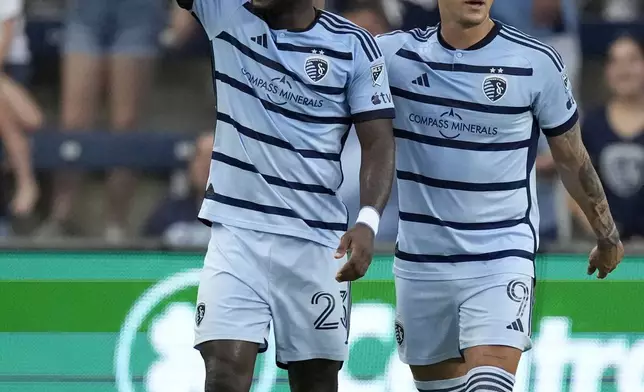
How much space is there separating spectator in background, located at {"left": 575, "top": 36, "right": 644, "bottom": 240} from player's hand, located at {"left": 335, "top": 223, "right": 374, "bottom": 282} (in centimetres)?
379

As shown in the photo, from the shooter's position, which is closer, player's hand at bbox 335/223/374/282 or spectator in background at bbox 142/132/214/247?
player's hand at bbox 335/223/374/282

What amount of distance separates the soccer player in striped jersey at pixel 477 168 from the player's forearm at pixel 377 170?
373mm

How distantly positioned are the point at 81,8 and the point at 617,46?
3.45 metres

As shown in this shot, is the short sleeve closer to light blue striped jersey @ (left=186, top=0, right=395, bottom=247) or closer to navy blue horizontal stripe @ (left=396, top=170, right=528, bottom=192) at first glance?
light blue striped jersey @ (left=186, top=0, right=395, bottom=247)

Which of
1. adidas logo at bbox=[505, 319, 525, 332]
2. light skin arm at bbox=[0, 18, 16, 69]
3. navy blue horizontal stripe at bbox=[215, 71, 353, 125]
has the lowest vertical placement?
adidas logo at bbox=[505, 319, 525, 332]

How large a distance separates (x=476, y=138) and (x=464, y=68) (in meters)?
0.28

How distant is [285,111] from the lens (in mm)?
4926

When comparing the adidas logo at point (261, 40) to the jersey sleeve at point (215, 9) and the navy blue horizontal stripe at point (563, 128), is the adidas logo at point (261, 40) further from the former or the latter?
the navy blue horizontal stripe at point (563, 128)

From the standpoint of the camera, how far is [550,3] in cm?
868

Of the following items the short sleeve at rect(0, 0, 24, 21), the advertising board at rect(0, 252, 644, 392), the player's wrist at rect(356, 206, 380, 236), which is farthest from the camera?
the short sleeve at rect(0, 0, 24, 21)

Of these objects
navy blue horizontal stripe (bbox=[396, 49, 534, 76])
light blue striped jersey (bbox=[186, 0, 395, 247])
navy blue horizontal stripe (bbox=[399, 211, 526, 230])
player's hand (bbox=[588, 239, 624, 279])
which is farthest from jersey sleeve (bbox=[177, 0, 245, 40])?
player's hand (bbox=[588, 239, 624, 279])

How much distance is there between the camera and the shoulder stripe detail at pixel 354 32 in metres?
4.98

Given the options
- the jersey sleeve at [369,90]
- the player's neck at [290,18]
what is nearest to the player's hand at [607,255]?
the jersey sleeve at [369,90]

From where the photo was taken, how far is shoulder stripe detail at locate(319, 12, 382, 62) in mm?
4984
